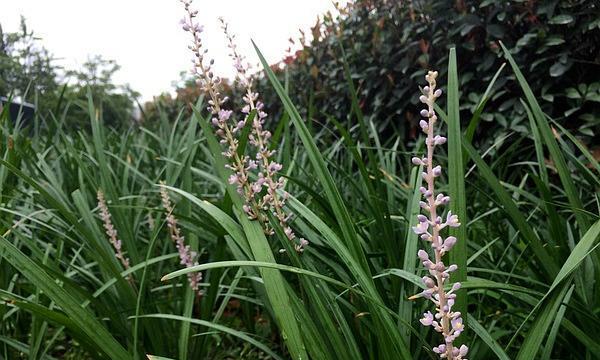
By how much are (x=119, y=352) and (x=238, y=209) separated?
53 centimetres

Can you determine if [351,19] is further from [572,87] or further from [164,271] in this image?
[164,271]

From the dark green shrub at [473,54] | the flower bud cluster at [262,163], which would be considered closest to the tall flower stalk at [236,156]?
the flower bud cluster at [262,163]

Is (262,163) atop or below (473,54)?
atop

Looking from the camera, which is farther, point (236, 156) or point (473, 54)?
point (473, 54)

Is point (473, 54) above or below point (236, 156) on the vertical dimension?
below

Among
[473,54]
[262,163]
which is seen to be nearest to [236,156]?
[262,163]

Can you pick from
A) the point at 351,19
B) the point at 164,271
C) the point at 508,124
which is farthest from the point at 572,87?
the point at 164,271

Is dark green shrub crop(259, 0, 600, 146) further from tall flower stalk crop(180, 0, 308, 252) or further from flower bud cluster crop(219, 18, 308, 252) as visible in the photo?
tall flower stalk crop(180, 0, 308, 252)

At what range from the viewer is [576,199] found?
1675 millimetres

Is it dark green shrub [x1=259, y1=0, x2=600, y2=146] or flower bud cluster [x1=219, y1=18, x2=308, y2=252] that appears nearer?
flower bud cluster [x1=219, y1=18, x2=308, y2=252]

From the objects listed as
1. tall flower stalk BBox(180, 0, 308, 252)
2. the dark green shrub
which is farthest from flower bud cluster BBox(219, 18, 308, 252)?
the dark green shrub

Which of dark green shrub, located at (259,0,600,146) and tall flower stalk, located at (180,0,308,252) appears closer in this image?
tall flower stalk, located at (180,0,308,252)

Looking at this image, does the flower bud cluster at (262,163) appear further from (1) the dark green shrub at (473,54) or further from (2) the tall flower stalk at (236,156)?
(1) the dark green shrub at (473,54)

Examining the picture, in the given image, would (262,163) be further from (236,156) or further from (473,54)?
(473,54)
